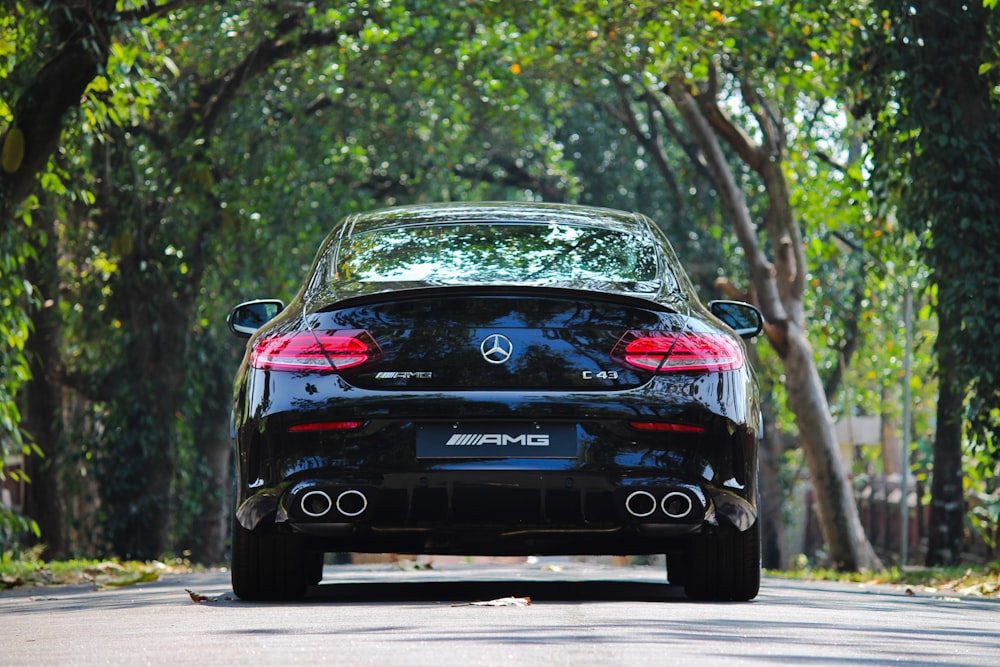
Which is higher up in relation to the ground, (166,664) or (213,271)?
(213,271)

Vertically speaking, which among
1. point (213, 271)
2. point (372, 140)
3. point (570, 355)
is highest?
point (372, 140)

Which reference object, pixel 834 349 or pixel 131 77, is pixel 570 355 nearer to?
pixel 131 77

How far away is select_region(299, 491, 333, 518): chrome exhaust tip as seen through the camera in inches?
269

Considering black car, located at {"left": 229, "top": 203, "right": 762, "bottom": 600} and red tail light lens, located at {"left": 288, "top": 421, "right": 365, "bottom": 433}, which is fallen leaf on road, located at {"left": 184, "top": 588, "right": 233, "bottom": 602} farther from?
red tail light lens, located at {"left": 288, "top": 421, "right": 365, "bottom": 433}

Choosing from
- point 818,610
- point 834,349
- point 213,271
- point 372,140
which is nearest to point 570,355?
point 818,610

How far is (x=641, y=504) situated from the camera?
22.5 feet

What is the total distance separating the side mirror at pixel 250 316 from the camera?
8055mm

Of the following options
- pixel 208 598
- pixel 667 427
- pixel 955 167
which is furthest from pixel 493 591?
pixel 955 167

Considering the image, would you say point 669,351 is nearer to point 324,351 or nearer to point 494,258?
point 494,258

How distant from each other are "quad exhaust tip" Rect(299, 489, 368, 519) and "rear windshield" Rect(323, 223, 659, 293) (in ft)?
2.61

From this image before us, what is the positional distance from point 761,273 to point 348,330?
15.1 meters

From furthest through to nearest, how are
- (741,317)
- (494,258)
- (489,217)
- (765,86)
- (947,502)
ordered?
(765,86) < (947,502) < (741,317) < (489,217) < (494,258)

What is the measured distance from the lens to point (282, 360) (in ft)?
22.7

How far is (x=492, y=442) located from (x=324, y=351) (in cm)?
71
